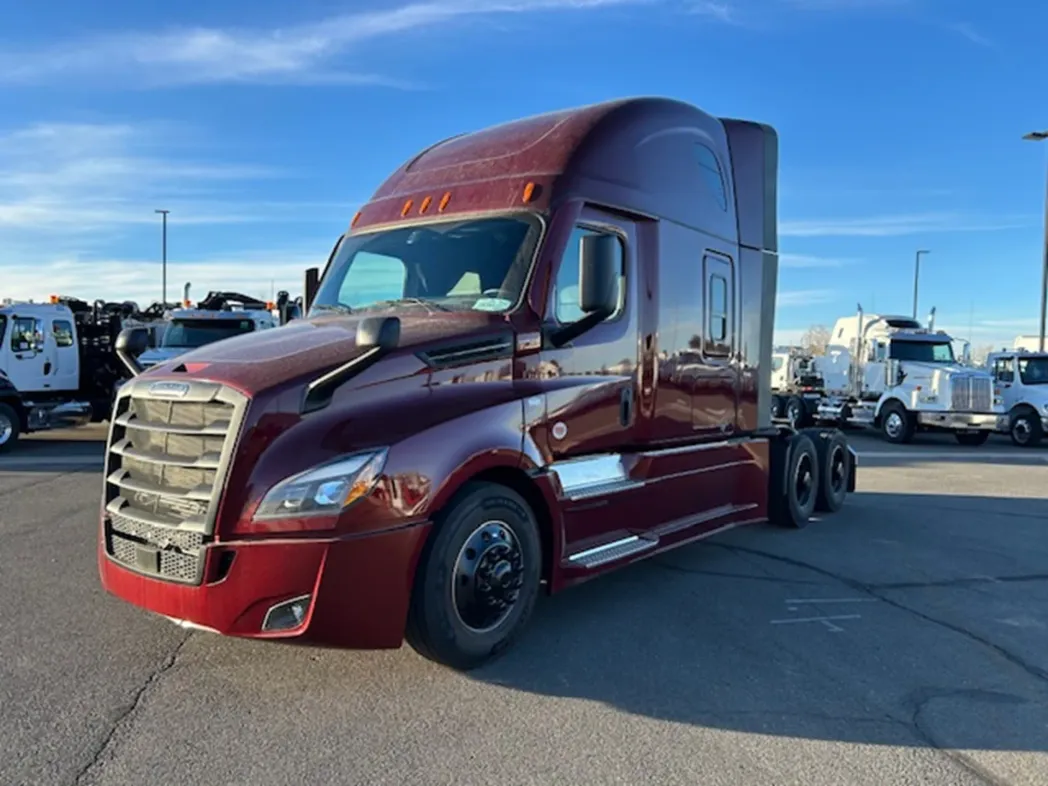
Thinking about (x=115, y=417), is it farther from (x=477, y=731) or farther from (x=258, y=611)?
(x=477, y=731)

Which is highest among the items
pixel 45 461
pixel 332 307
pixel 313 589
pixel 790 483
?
pixel 332 307

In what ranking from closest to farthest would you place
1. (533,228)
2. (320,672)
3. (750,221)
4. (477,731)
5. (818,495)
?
(477,731)
(320,672)
(533,228)
(750,221)
(818,495)

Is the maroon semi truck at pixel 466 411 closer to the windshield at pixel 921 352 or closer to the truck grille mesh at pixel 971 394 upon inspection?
the truck grille mesh at pixel 971 394

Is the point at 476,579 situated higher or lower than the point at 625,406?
lower

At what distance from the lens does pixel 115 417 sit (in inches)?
185

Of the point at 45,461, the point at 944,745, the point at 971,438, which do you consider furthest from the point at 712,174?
the point at 971,438

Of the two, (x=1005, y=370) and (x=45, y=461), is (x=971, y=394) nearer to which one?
(x=1005, y=370)

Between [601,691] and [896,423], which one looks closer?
[601,691]

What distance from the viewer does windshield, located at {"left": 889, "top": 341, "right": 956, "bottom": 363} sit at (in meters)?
21.7

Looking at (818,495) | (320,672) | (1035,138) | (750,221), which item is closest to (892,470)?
(818,495)

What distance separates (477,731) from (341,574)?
0.93m

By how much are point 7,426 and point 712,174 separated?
13.5 metres

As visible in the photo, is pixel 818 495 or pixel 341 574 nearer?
pixel 341 574

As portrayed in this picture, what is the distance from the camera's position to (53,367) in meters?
16.9
